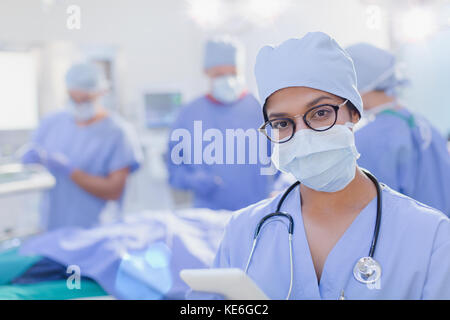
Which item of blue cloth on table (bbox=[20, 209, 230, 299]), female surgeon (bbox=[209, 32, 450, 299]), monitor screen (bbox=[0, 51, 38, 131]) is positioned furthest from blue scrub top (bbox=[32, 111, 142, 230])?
female surgeon (bbox=[209, 32, 450, 299])

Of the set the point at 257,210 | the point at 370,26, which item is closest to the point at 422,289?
the point at 257,210

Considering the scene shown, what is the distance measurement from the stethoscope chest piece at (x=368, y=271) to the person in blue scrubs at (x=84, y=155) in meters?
1.61

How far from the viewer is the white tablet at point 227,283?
0.62 meters

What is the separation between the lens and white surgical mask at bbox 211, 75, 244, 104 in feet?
6.14

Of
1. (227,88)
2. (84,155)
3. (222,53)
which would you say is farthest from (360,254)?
(84,155)

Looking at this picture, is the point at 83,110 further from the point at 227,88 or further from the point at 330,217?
the point at 330,217

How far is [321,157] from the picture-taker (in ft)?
2.60

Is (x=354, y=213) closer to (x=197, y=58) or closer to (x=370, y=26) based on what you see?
(x=370, y=26)

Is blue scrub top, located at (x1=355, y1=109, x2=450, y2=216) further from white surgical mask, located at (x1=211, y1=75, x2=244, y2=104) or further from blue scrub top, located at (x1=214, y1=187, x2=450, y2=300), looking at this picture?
white surgical mask, located at (x1=211, y1=75, x2=244, y2=104)

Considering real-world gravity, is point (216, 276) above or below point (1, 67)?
below

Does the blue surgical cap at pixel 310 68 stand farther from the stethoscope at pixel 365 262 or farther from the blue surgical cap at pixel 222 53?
the blue surgical cap at pixel 222 53

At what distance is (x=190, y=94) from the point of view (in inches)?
142

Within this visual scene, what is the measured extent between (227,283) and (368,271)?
272 mm

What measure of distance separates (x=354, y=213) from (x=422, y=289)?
173mm
